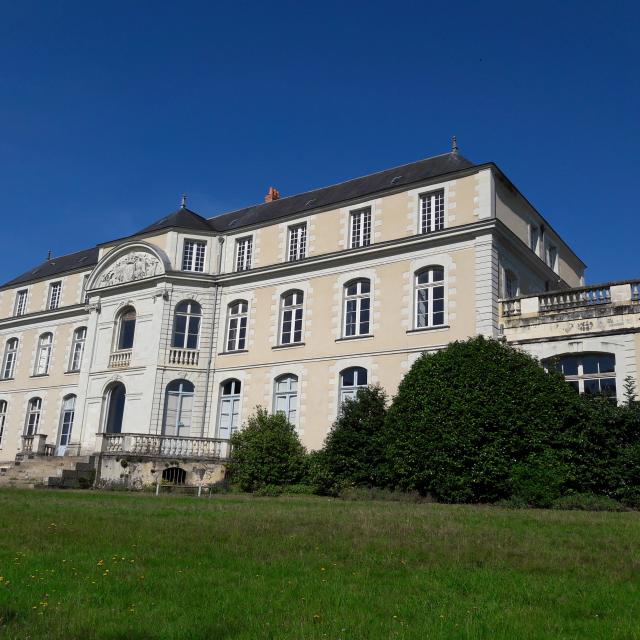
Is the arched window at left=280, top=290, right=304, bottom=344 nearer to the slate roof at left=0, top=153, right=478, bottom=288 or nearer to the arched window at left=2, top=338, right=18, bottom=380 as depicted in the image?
the slate roof at left=0, top=153, right=478, bottom=288

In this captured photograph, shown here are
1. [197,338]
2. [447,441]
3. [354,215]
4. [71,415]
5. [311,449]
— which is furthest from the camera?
[71,415]

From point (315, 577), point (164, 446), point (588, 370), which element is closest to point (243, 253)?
point (164, 446)

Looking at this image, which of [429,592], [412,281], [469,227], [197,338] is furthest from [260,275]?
[429,592]

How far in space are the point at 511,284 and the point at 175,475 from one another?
39.6 feet

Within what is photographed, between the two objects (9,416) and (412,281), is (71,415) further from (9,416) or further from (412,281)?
(412,281)

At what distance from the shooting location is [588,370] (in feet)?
62.4

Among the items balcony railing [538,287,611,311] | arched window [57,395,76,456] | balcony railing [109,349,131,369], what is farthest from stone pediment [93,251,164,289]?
balcony railing [538,287,611,311]

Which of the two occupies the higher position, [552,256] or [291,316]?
[552,256]

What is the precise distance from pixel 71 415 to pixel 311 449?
1297 centimetres

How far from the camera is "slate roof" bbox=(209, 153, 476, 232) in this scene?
939 inches

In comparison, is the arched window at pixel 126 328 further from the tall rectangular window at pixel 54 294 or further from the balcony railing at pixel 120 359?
the tall rectangular window at pixel 54 294

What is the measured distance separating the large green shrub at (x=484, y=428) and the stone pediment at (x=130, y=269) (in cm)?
1239

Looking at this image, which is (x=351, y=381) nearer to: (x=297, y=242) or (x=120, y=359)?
(x=297, y=242)

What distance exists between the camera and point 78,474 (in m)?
22.8
